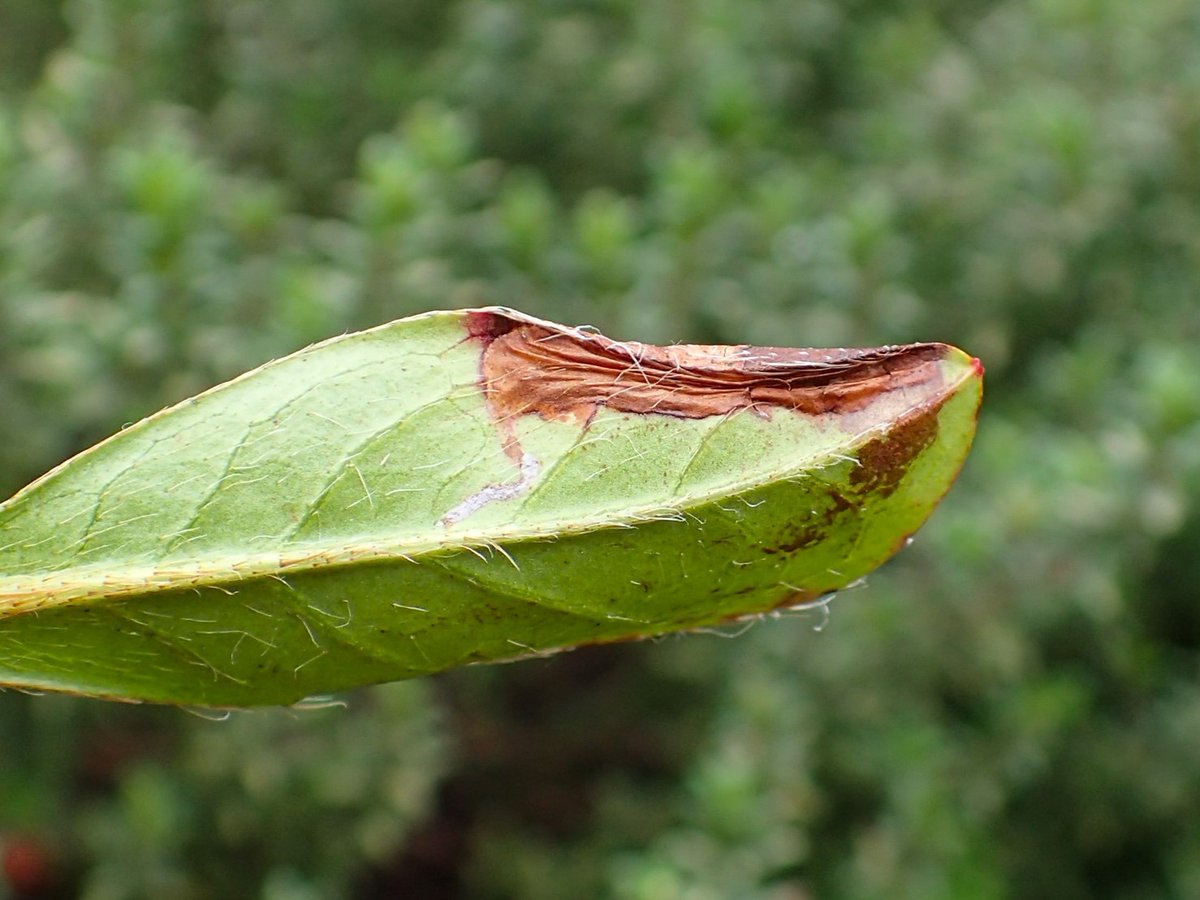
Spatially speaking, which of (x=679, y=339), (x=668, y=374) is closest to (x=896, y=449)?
(x=668, y=374)

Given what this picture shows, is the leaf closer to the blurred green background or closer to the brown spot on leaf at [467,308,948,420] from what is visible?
the brown spot on leaf at [467,308,948,420]

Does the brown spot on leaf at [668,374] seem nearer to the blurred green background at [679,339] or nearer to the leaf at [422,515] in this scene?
the leaf at [422,515]

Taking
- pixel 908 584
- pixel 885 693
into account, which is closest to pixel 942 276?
pixel 908 584

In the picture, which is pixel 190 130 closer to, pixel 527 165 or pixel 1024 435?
pixel 527 165

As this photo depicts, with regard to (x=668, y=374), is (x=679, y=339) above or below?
below

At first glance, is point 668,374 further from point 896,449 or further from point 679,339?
point 679,339

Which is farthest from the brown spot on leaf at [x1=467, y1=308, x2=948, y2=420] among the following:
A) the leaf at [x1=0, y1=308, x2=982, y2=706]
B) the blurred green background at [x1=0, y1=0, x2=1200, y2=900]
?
the blurred green background at [x1=0, y1=0, x2=1200, y2=900]
